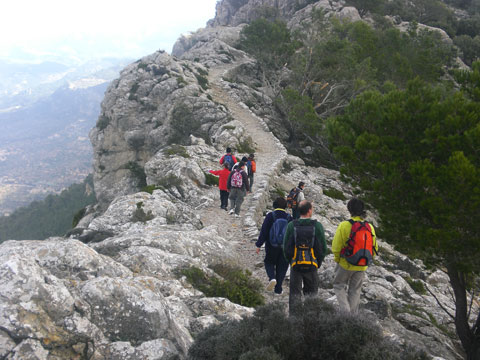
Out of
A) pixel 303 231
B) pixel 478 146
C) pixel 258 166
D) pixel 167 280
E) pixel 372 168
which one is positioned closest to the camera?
pixel 303 231

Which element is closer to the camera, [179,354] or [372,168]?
[179,354]

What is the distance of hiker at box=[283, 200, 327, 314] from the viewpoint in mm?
6793

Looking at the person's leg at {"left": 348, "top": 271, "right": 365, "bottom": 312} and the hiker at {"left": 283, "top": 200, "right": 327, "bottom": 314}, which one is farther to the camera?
the person's leg at {"left": 348, "top": 271, "right": 365, "bottom": 312}

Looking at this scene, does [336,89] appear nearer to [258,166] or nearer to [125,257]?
[258,166]

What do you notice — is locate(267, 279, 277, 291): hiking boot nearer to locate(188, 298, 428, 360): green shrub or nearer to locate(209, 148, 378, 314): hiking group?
locate(209, 148, 378, 314): hiking group

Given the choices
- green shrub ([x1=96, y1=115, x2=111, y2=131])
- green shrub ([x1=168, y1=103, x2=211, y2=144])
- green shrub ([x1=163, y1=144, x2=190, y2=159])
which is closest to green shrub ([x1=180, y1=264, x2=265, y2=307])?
green shrub ([x1=163, y1=144, x2=190, y2=159])

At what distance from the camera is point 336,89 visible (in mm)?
36312

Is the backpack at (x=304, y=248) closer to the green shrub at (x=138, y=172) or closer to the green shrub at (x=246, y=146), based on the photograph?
the green shrub at (x=246, y=146)

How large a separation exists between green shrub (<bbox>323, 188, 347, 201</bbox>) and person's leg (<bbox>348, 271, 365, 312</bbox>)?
17.5 meters

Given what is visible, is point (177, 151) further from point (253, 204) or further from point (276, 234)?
point (276, 234)

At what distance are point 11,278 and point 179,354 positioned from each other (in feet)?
9.61

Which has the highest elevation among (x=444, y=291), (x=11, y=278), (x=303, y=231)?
(x=11, y=278)

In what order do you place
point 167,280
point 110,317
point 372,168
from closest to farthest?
point 110,317
point 167,280
point 372,168

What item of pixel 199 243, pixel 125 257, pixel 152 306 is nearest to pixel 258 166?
pixel 199 243
